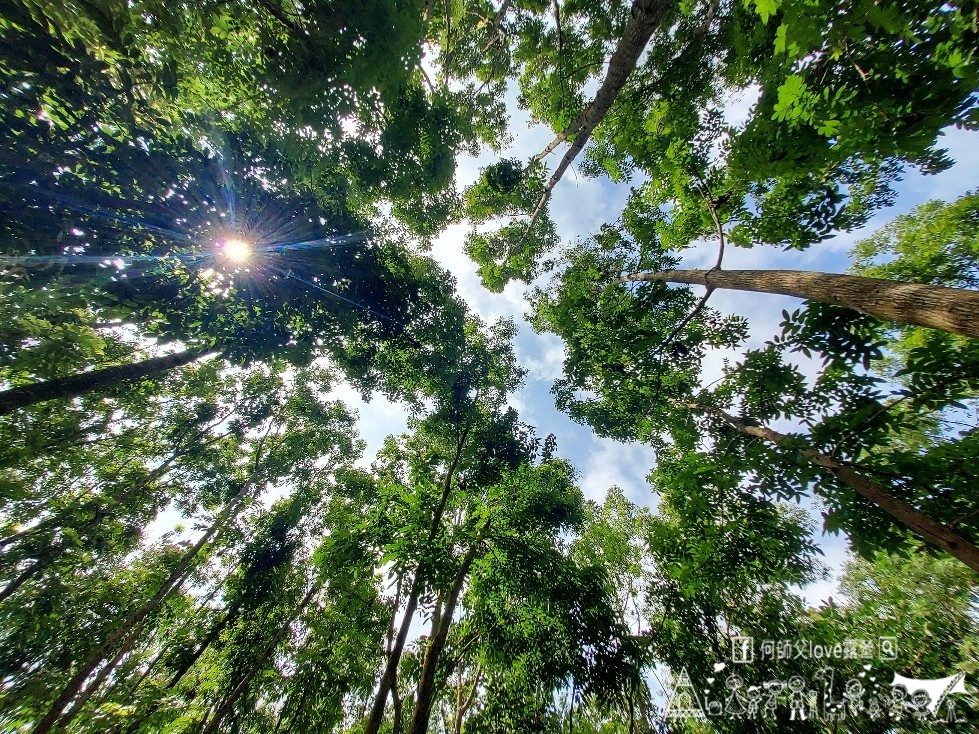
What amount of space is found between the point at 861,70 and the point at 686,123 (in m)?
3.22

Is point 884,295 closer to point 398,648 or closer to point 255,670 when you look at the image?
point 398,648

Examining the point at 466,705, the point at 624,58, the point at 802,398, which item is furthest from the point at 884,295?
the point at 466,705

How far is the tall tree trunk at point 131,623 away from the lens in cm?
741

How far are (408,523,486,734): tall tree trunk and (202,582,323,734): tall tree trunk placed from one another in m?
3.43

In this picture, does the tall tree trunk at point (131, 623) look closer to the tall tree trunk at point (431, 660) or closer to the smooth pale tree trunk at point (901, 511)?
the tall tree trunk at point (431, 660)

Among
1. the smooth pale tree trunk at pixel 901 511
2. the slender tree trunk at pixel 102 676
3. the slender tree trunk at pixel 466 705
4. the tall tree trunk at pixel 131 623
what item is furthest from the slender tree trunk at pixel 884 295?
the slender tree trunk at pixel 102 676

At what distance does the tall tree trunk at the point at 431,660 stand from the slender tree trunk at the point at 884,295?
288 inches

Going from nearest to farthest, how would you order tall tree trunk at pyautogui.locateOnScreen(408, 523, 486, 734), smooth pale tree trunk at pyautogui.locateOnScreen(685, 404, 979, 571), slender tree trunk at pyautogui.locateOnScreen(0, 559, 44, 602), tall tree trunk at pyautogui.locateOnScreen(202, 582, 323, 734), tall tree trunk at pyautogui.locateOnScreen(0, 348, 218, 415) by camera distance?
1. smooth pale tree trunk at pyautogui.locateOnScreen(685, 404, 979, 571)
2. tall tree trunk at pyautogui.locateOnScreen(0, 348, 218, 415)
3. tall tree trunk at pyautogui.locateOnScreen(408, 523, 486, 734)
4. tall tree trunk at pyautogui.locateOnScreen(202, 582, 323, 734)
5. slender tree trunk at pyautogui.locateOnScreen(0, 559, 44, 602)

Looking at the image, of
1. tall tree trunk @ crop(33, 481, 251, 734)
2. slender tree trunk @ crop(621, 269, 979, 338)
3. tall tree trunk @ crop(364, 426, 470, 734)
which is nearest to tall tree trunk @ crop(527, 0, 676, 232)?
slender tree trunk @ crop(621, 269, 979, 338)

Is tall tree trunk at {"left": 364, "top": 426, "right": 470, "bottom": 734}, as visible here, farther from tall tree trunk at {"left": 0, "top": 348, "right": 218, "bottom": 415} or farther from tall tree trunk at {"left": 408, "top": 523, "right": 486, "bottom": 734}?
tall tree trunk at {"left": 0, "top": 348, "right": 218, "bottom": 415}

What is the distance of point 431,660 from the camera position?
254 inches

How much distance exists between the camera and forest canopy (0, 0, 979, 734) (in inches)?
147

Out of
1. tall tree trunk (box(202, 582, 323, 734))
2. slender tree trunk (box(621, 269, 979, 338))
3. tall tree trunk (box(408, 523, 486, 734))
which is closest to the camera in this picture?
slender tree trunk (box(621, 269, 979, 338))

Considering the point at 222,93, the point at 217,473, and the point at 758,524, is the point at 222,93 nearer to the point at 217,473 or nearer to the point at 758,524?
the point at 758,524
